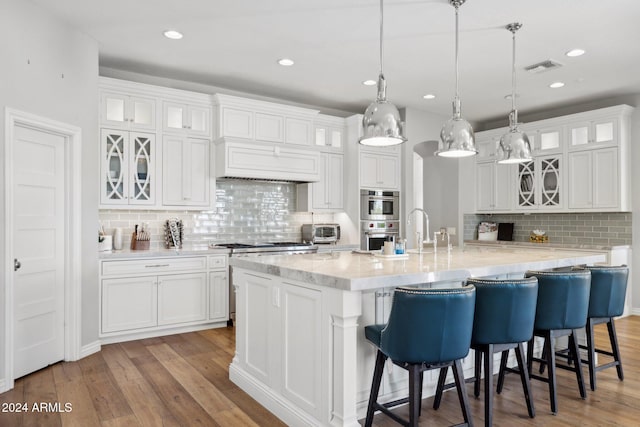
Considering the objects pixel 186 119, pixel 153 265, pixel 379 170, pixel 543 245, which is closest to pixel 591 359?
pixel 543 245

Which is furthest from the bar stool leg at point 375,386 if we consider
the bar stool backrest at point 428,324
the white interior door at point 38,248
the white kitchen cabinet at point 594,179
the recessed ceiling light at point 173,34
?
the white kitchen cabinet at point 594,179

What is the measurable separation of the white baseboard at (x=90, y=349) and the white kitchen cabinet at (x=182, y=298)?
0.63 m

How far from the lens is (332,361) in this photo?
2416 mm

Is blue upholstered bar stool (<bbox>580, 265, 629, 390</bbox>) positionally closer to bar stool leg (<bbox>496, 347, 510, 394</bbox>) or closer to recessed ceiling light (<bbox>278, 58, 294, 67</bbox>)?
bar stool leg (<bbox>496, 347, 510, 394</bbox>)

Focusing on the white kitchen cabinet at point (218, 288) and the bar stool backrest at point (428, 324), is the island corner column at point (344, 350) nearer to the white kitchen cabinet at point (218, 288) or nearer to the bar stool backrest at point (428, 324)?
the bar stool backrest at point (428, 324)

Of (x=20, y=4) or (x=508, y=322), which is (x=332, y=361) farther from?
(x=20, y=4)

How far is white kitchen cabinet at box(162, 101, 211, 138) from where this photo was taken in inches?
196

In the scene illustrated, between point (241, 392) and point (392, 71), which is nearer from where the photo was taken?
point (241, 392)

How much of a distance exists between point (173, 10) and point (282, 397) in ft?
9.88

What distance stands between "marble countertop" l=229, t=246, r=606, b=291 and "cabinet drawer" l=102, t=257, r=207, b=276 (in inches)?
64.0

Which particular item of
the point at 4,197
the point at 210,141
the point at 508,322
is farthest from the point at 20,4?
the point at 508,322

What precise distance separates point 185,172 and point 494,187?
475cm

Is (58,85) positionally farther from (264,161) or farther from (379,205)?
(379,205)

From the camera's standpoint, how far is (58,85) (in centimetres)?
368
